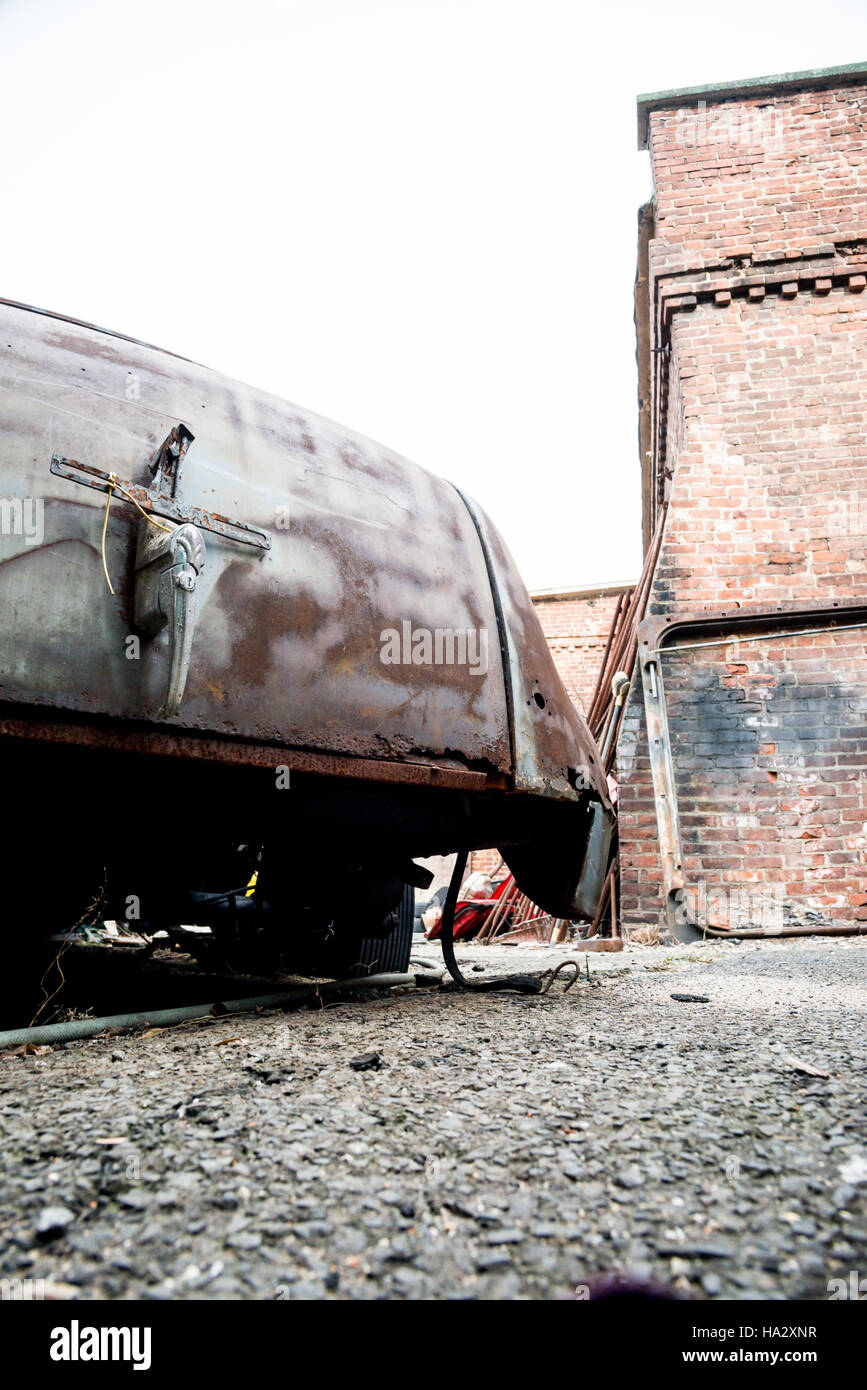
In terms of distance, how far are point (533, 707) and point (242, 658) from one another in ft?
3.38

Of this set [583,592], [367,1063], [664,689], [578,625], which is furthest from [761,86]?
[578,625]

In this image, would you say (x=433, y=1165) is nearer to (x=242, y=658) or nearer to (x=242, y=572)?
(x=242, y=658)

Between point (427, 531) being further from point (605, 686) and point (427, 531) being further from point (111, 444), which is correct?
point (605, 686)

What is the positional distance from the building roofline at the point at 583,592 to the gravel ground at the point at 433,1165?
44.0ft

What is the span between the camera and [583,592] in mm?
14977

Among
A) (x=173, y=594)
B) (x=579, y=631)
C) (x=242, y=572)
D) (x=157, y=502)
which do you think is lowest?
(x=173, y=594)

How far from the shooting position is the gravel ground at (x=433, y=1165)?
889 millimetres

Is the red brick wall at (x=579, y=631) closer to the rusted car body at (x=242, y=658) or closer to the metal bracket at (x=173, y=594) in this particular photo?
the rusted car body at (x=242, y=658)

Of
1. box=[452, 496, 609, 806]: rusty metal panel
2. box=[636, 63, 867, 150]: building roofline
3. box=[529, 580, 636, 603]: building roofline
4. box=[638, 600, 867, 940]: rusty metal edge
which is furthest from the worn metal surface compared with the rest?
box=[529, 580, 636, 603]: building roofline

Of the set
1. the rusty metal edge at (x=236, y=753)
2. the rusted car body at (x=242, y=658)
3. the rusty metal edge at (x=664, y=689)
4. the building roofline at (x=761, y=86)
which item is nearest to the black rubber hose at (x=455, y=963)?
the rusted car body at (x=242, y=658)

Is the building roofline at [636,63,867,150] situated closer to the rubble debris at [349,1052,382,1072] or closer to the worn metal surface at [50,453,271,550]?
the worn metal surface at [50,453,271,550]

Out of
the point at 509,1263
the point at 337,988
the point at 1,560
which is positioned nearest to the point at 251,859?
the point at 337,988

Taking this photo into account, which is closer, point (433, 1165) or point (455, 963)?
point (433, 1165)
